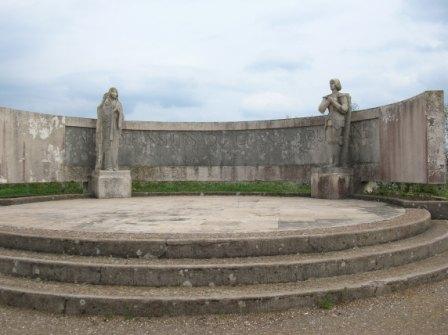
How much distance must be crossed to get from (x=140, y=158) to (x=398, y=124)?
8047 millimetres

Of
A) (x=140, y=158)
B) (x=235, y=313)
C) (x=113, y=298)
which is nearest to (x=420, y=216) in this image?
(x=235, y=313)

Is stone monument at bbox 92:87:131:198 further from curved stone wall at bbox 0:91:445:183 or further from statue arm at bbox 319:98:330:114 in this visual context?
statue arm at bbox 319:98:330:114

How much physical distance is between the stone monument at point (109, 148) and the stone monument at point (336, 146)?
17.8 feet

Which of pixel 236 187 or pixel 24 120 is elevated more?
pixel 24 120

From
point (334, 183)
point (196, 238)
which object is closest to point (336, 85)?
point (334, 183)

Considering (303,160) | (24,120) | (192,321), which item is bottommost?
(192,321)

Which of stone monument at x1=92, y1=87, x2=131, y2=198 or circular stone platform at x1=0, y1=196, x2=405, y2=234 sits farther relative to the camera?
stone monument at x1=92, y1=87, x2=131, y2=198

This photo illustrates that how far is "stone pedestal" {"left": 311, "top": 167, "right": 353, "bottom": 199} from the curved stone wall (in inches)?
23.7

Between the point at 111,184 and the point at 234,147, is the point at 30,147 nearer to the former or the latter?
the point at 111,184

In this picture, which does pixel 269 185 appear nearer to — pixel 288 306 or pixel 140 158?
pixel 140 158

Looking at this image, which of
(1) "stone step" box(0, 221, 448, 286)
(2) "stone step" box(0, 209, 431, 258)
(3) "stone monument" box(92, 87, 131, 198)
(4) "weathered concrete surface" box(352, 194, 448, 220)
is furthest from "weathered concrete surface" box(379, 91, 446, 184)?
(3) "stone monument" box(92, 87, 131, 198)

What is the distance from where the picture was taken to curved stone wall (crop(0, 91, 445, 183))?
990cm

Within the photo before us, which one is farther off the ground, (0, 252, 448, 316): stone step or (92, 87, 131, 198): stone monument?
(92, 87, 131, 198): stone monument

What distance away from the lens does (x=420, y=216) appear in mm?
7820
